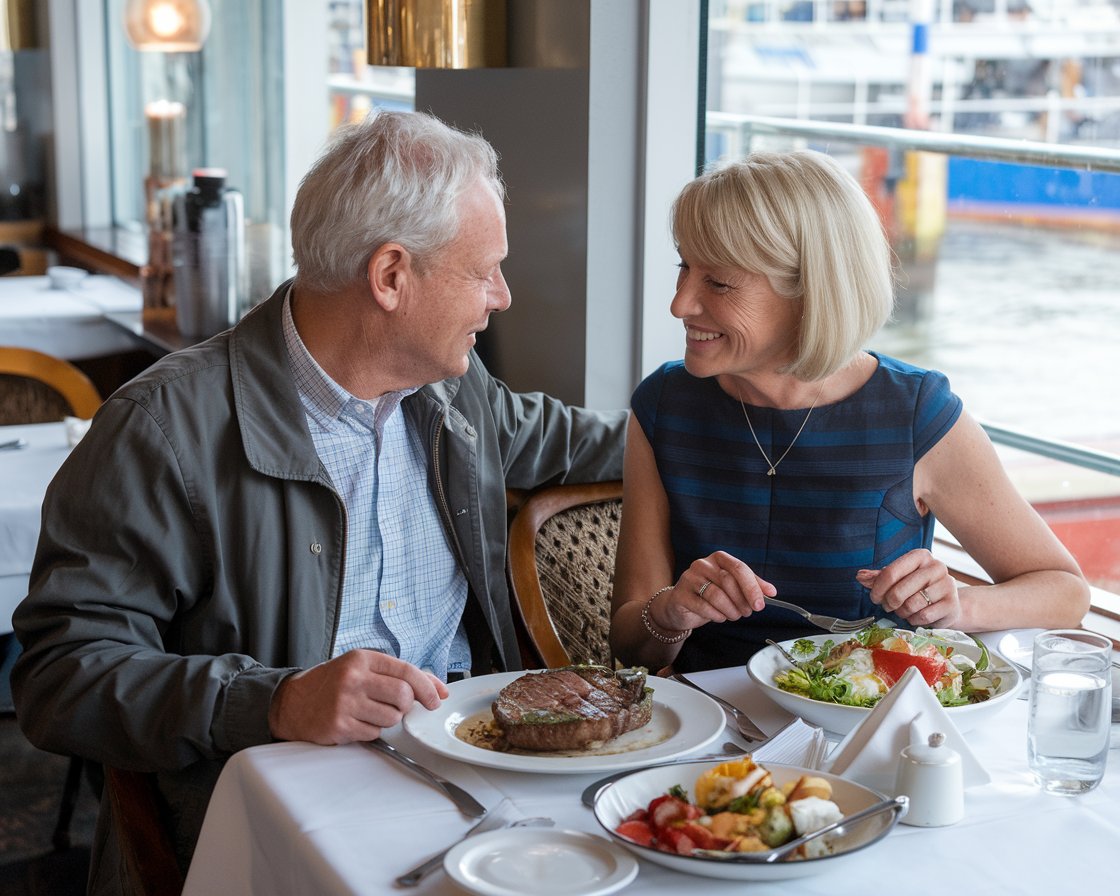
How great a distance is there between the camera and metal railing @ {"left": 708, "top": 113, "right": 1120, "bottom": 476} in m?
2.40

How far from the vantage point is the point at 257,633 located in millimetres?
1631

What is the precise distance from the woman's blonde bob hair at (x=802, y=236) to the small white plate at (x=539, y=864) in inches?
34.1

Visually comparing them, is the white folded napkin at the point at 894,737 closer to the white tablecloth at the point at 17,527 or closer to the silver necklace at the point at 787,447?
the silver necklace at the point at 787,447

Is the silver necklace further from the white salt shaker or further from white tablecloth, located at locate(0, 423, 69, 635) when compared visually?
white tablecloth, located at locate(0, 423, 69, 635)

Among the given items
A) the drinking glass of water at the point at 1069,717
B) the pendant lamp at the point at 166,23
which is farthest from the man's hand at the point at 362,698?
the pendant lamp at the point at 166,23

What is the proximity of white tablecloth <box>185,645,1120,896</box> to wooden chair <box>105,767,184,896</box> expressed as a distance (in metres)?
0.14

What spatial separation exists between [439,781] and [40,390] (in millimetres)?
2291

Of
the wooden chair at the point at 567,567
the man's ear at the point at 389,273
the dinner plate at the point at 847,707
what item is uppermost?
the man's ear at the point at 389,273

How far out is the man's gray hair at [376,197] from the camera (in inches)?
66.1

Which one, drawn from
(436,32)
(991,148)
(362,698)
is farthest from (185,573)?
(991,148)

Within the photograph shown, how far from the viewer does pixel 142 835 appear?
149cm

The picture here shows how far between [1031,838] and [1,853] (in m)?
2.10

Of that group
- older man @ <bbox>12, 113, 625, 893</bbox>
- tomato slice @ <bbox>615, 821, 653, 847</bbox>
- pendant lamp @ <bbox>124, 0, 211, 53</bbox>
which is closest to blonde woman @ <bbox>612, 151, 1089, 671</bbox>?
older man @ <bbox>12, 113, 625, 893</bbox>

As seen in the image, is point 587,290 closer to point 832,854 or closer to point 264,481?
point 264,481
